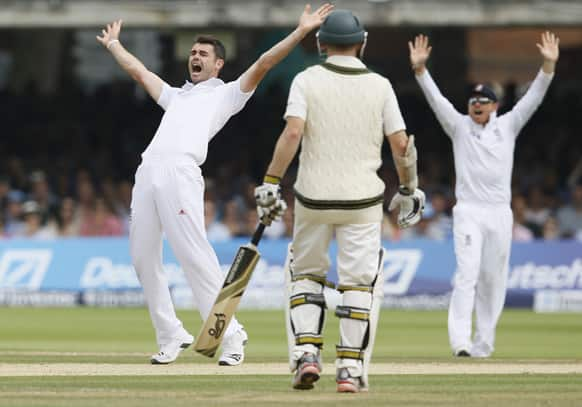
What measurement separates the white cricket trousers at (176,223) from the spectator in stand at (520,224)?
1112 cm

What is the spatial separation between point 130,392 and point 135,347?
513cm

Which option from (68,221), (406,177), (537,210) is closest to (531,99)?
(406,177)

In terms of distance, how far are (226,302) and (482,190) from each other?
167 inches

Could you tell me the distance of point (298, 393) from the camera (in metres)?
7.92

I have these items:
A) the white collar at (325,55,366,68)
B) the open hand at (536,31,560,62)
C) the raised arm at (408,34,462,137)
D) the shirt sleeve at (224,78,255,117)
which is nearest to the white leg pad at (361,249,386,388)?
the white collar at (325,55,366,68)

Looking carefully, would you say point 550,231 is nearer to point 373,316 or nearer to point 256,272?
point 256,272

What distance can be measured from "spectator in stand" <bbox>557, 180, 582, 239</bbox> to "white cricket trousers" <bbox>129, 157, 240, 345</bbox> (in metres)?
12.1

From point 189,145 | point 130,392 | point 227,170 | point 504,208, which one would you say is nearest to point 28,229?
point 227,170

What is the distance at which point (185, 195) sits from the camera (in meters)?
9.73

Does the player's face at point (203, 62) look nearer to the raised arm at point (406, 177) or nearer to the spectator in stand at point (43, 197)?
the raised arm at point (406, 177)

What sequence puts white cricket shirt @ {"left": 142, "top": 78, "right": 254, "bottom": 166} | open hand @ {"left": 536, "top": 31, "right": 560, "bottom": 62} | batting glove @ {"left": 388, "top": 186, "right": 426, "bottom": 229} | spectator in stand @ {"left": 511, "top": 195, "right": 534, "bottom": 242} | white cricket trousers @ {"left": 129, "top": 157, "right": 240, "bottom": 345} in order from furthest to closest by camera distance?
spectator in stand @ {"left": 511, "top": 195, "right": 534, "bottom": 242} < open hand @ {"left": 536, "top": 31, "right": 560, "bottom": 62} < white cricket shirt @ {"left": 142, "top": 78, "right": 254, "bottom": 166} < white cricket trousers @ {"left": 129, "top": 157, "right": 240, "bottom": 345} < batting glove @ {"left": 388, "top": 186, "right": 426, "bottom": 229}

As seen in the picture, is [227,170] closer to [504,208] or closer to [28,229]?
[28,229]

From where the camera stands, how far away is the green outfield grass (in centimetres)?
764

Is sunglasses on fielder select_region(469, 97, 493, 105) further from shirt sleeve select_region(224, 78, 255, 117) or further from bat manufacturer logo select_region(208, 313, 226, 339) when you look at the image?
bat manufacturer logo select_region(208, 313, 226, 339)
